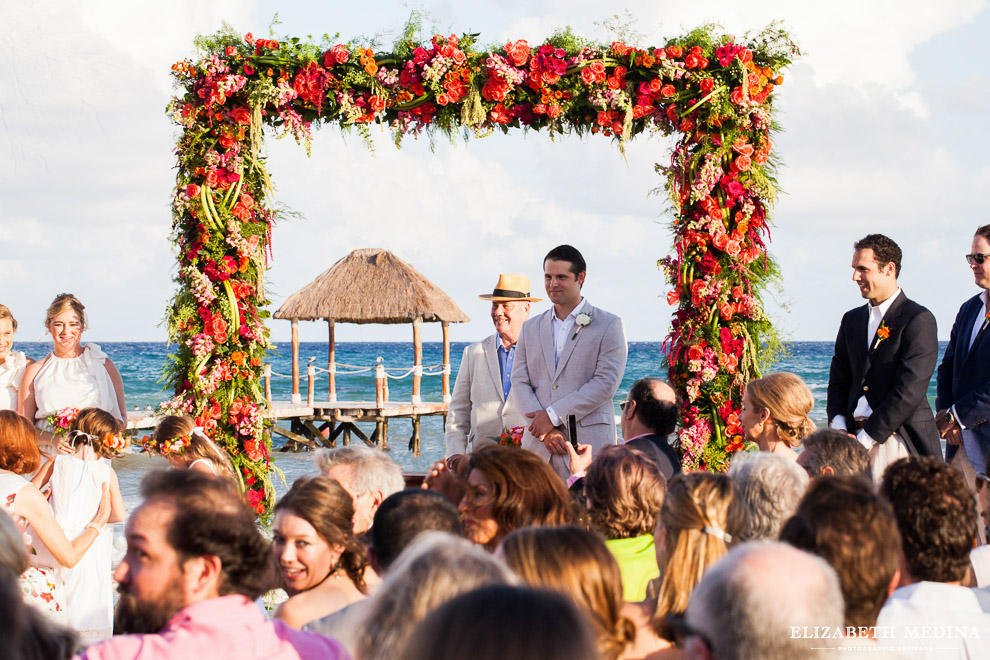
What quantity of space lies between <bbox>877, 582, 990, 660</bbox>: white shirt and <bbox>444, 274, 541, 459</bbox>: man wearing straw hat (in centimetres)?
358

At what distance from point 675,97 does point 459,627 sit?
5.00m

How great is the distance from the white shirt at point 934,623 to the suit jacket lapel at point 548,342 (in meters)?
3.18

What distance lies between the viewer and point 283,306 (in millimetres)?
22406

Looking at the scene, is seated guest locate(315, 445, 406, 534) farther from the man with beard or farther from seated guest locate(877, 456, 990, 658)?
seated guest locate(877, 456, 990, 658)

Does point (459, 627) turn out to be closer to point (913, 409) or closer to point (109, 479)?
point (913, 409)

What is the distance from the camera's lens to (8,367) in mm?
6055

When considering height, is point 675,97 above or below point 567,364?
above

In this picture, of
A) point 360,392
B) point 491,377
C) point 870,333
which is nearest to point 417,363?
point 360,392

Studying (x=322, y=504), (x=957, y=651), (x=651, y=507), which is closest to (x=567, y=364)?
(x=651, y=507)

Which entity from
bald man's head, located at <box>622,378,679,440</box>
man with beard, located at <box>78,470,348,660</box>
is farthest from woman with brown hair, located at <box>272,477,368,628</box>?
bald man's head, located at <box>622,378,679,440</box>

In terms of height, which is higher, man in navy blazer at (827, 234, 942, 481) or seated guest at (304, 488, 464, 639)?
man in navy blazer at (827, 234, 942, 481)

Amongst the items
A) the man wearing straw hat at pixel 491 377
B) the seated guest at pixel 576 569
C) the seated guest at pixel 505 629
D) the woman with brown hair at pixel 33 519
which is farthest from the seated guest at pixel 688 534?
the man wearing straw hat at pixel 491 377

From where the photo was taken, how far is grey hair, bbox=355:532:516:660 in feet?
4.89

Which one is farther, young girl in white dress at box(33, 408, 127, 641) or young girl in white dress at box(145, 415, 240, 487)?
young girl in white dress at box(145, 415, 240, 487)
